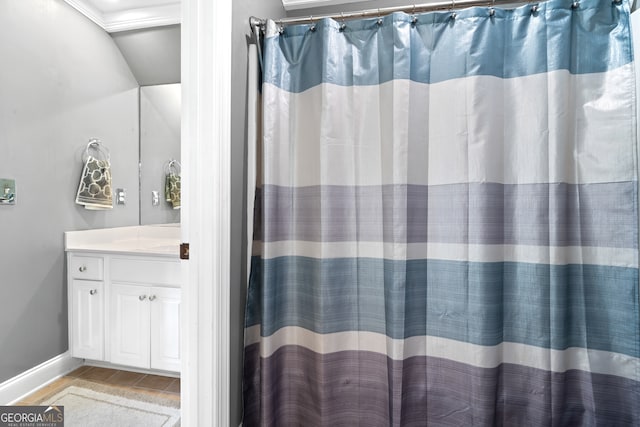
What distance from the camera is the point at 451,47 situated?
1158 millimetres

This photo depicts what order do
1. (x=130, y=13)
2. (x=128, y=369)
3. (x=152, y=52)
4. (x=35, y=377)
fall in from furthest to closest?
1. (x=152, y=52)
2. (x=130, y=13)
3. (x=128, y=369)
4. (x=35, y=377)

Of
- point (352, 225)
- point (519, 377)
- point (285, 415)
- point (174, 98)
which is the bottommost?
point (285, 415)

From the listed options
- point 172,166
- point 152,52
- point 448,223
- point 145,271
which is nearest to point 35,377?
point 145,271

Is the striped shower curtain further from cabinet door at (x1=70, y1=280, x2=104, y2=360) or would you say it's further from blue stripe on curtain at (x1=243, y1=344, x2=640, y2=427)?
cabinet door at (x1=70, y1=280, x2=104, y2=360)

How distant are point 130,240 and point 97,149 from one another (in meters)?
0.72

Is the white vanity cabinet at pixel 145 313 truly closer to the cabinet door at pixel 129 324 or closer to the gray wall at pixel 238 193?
the cabinet door at pixel 129 324

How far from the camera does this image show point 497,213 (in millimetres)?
1130

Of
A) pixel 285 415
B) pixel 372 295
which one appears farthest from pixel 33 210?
pixel 372 295

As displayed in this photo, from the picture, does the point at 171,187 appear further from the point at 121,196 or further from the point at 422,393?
the point at 422,393

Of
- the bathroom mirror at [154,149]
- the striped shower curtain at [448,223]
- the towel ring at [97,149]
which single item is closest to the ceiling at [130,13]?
the bathroom mirror at [154,149]

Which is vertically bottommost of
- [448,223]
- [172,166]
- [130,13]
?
[448,223]

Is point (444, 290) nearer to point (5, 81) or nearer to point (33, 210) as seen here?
point (33, 210)

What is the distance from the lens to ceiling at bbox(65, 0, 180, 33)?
2.11 meters

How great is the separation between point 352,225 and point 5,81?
2.05 metres
